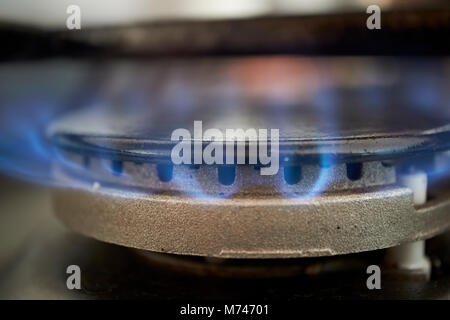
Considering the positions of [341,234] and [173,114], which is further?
[173,114]

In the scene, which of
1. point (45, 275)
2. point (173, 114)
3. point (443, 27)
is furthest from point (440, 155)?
point (45, 275)

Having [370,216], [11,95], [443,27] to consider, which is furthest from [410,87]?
[11,95]

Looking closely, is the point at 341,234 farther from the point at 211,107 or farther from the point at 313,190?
the point at 211,107

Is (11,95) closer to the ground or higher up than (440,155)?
higher up

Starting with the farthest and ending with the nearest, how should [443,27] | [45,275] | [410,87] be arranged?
[410,87]
[443,27]
[45,275]

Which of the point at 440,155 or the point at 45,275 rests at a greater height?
the point at 440,155

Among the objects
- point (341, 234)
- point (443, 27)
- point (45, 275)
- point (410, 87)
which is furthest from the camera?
point (410, 87)
